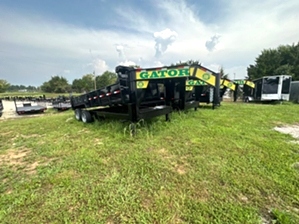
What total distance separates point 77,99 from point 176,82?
4285 mm

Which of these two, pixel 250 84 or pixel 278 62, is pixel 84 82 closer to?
pixel 278 62

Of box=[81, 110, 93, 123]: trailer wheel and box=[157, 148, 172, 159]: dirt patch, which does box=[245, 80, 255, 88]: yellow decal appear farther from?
box=[157, 148, 172, 159]: dirt patch

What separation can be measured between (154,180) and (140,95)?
2.60 m

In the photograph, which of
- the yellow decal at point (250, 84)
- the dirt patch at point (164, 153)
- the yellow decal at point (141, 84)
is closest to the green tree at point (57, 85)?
the yellow decal at point (250, 84)

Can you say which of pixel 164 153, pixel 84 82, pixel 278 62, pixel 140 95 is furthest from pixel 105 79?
pixel 164 153

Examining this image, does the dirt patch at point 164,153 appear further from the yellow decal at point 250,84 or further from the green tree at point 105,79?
the green tree at point 105,79

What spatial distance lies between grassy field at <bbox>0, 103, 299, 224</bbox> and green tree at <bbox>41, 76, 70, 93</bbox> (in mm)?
70833

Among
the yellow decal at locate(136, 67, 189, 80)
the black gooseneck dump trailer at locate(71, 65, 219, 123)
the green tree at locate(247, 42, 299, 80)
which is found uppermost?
the green tree at locate(247, 42, 299, 80)

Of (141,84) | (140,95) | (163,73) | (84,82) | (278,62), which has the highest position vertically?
(84,82)

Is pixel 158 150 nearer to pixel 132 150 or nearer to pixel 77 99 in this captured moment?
pixel 132 150

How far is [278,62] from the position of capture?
2589cm

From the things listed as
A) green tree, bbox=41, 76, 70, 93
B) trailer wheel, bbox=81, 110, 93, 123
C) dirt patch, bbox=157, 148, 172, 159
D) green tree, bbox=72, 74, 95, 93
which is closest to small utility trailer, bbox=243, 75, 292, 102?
dirt patch, bbox=157, 148, 172, 159

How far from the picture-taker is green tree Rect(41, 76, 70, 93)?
6606 centimetres

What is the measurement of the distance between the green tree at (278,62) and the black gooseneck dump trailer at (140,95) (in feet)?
84.2
